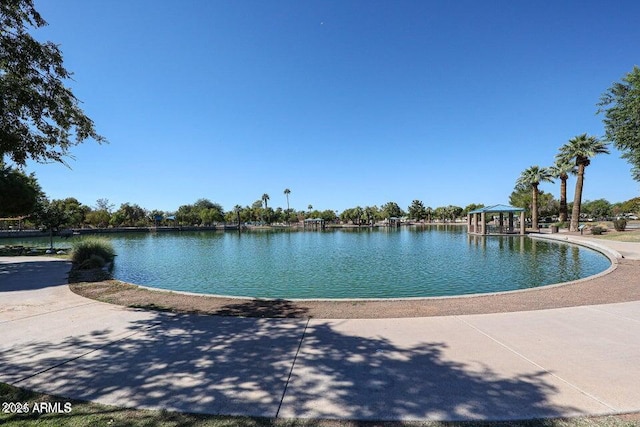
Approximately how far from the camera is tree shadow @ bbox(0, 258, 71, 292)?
443 inches

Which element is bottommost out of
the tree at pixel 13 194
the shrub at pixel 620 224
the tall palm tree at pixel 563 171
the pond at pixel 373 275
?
the pond at pixel 373 275

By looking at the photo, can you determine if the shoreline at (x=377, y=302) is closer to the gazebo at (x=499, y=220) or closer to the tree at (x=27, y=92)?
the tree at (x=27, y=92)

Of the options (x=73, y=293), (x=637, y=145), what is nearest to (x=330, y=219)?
(x=637, y=145)

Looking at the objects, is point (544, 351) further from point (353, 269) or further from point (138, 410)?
point (353, 269)

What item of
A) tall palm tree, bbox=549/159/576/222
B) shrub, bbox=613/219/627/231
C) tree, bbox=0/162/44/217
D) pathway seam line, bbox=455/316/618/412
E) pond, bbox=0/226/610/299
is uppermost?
tall palm tree, bbox=549/159/576/222

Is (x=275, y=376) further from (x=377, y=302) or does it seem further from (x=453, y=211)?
(x=453, y=211)

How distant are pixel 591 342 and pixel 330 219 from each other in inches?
4656

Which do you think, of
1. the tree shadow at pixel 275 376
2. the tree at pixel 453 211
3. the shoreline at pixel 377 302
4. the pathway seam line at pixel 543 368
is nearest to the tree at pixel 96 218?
the shoreline at pixel 377 302

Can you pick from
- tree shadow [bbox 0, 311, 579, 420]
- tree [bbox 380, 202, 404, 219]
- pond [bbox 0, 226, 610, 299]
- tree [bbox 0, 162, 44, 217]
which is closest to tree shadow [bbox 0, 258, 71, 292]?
pond [bbox 0, 226, 610, 299]

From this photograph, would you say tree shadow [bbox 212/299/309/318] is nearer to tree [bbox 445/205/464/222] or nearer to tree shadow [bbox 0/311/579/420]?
tree shadow [bbox 0/311/579/420]

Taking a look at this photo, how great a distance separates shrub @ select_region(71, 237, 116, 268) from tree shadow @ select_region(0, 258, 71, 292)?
1.24 metres

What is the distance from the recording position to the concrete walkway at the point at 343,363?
3.63m

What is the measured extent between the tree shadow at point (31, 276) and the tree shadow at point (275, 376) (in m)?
7.17

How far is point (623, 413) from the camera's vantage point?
339 centimetres
